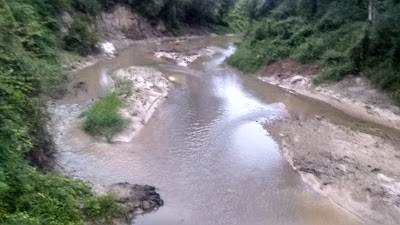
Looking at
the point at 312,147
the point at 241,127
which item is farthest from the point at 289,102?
the point at 312,147

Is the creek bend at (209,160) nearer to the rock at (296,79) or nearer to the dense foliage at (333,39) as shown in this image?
the rock at (296,79)

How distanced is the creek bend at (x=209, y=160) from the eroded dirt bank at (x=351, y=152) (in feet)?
1.99

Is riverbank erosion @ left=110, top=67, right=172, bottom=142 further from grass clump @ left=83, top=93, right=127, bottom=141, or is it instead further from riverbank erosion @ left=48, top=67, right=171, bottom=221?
grass clump @ left=83, top=93, right=127, bottom=141

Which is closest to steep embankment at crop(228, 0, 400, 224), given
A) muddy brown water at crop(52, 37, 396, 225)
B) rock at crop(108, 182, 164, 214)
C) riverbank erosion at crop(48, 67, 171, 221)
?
muddy brown water at crop(52, 37, 396, 225)

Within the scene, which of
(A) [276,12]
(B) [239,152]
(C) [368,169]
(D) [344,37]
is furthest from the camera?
(A) [276,12]

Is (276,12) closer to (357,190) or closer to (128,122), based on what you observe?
(128,122)

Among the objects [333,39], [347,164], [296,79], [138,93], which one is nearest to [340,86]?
[296,79]

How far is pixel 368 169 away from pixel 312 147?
118 inches

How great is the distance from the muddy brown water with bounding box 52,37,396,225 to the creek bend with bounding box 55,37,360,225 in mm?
34

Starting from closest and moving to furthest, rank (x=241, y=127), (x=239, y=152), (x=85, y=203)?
1. (x=85, y=203)
2. (x=239, y=152)
3. (x=241, y=127)

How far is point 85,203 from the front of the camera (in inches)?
527

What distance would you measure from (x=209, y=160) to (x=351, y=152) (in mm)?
5827

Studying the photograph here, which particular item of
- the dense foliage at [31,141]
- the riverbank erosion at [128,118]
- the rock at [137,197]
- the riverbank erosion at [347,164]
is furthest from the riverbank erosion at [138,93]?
the riverbank erosion at [347,164]

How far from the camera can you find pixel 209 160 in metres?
19.7
